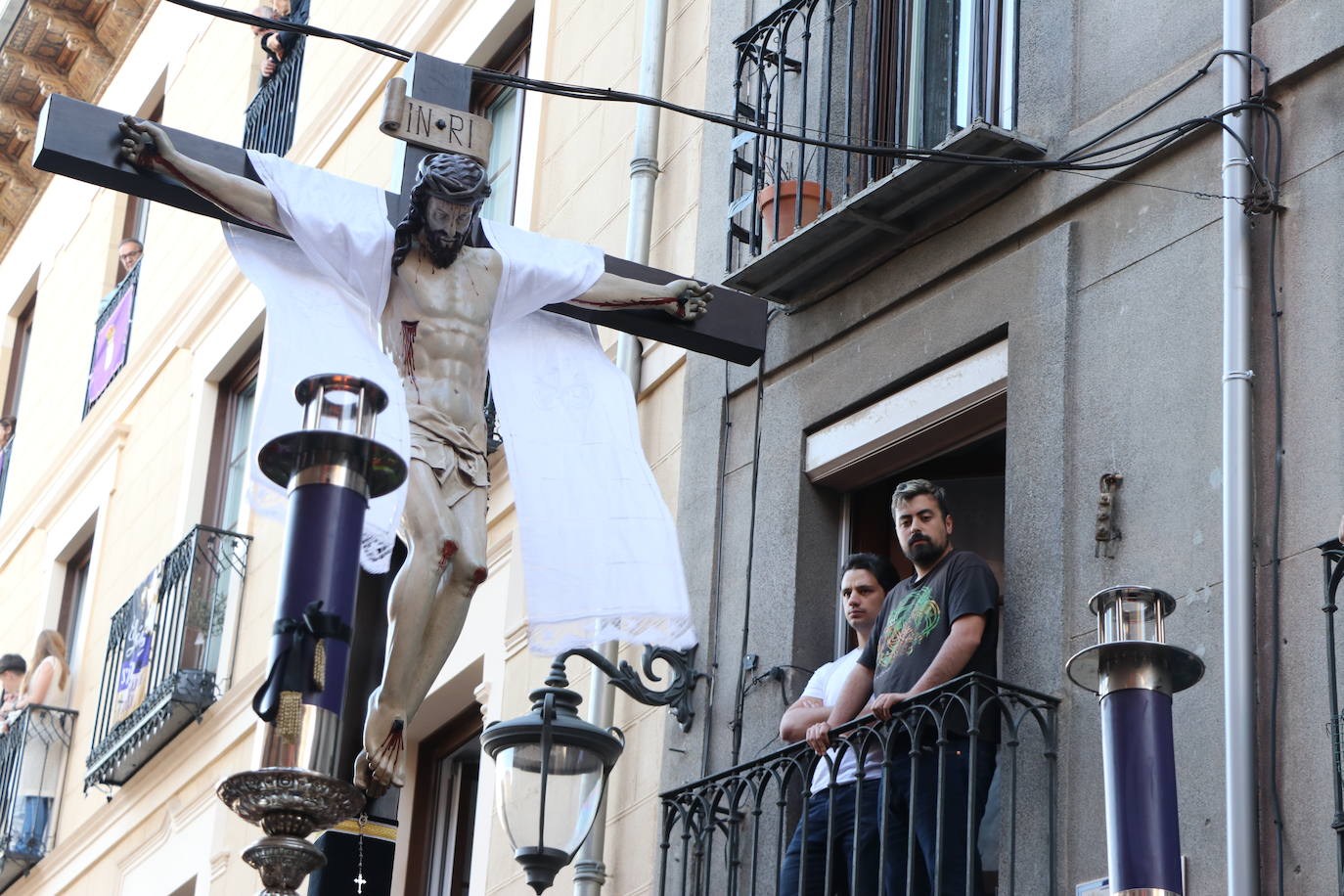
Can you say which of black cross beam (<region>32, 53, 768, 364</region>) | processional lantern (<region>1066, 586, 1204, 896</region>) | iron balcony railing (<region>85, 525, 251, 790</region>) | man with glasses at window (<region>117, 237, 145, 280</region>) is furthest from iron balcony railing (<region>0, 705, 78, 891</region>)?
processional lantern (<region>1066, 586, 1204, 896</region>)

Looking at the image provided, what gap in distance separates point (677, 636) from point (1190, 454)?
1.60 meters

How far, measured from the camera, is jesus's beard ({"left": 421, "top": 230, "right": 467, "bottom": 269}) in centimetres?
712

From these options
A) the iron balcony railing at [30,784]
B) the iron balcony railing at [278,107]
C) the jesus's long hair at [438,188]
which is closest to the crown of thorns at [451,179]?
the jesus's long hair at [438,188]

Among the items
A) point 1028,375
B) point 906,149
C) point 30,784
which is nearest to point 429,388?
point 906,149

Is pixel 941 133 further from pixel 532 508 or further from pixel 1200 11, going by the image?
pixel 532 508

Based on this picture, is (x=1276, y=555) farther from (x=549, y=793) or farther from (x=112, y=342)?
(x=112, y=342)

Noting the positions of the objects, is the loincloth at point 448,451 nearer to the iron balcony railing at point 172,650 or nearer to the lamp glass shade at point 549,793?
the lamp glass shade at point 549,793

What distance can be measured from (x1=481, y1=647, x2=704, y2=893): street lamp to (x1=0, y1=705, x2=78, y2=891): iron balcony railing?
914 cm

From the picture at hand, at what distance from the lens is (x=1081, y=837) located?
272 inches

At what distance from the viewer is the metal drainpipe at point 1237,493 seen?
6.29 meters

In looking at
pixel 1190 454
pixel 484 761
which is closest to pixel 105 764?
pixel 484 761

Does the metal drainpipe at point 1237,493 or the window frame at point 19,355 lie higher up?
the window frame at point 19,355

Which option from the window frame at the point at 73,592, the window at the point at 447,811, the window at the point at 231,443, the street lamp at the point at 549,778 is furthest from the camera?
the window frame at the point at 73,592

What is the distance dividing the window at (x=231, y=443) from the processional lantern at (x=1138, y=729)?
10087mm
